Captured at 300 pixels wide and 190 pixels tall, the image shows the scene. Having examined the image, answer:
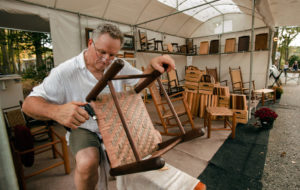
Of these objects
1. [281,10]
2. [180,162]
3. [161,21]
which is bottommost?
[180,162]

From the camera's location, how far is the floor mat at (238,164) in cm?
181

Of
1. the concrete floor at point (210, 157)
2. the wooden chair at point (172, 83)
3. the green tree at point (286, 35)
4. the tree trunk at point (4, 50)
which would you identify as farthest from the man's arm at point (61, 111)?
the green tree at point (286, 35)

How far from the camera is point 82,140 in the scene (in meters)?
1.08

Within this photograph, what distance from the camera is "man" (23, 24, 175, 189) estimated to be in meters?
0.91

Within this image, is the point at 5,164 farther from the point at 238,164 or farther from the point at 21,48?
the point at 21,48

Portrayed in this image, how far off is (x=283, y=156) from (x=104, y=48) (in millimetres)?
3004

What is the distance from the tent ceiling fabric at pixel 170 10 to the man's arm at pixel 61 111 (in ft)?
12.8

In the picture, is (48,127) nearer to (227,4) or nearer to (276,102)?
(276,102)

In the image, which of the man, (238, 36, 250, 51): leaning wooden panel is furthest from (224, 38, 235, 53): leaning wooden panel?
the man

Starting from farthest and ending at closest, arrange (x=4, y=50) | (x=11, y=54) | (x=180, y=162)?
(x=11, y=54) < (x=4, y=50) < (x=180, y=162)

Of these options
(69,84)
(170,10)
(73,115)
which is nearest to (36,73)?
(69,84)

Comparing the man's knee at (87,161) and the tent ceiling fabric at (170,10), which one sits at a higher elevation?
the tent ceiling fabric at (170,10)

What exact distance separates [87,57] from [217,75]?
27.1ft

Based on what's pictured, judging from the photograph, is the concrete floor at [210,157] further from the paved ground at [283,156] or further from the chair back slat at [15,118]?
the chair back slat at [15,118]
